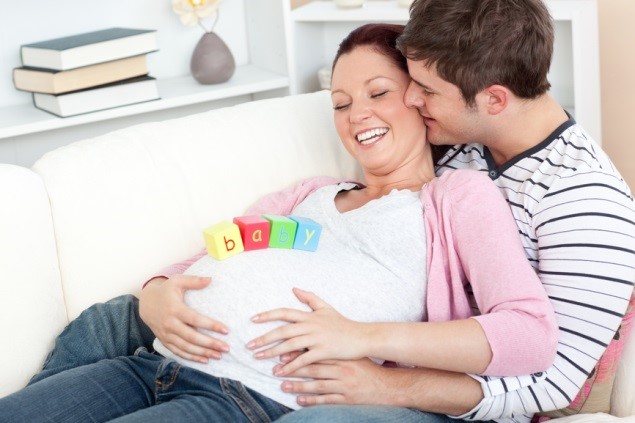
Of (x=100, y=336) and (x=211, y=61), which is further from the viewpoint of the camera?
(x=211, y=61)

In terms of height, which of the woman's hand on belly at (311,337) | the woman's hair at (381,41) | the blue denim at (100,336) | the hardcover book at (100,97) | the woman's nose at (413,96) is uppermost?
the woman's hair at (381,41)

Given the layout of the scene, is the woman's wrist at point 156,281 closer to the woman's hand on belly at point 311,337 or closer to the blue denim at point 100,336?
the blue denim at point 100,336

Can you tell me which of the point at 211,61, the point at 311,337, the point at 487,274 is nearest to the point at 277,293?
the point at 311,337

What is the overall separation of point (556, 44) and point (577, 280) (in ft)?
4.26

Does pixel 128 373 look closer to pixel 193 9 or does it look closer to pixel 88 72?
pixel 88 72

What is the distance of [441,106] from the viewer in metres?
1.57

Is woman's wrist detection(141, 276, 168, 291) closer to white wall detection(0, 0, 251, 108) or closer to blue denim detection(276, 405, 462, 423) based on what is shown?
blue denim detection(276, 405, 462, 423)

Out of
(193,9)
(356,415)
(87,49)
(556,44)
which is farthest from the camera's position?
(193,9)

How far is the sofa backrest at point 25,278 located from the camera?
5.06 ft

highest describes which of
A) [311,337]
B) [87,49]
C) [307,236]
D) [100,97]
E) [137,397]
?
[87,49]

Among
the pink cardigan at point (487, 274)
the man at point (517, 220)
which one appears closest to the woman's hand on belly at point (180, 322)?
the man at point (517, 220)

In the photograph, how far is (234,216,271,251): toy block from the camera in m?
1.51

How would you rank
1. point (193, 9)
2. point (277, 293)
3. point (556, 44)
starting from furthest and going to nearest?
point (193, 9)
point (556, 44)
point (277, 293)

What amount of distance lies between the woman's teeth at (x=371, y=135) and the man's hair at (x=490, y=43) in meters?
0.18
